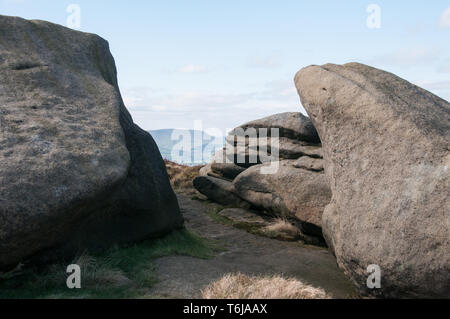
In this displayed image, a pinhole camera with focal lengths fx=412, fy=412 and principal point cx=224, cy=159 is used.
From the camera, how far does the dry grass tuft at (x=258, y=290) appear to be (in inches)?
251

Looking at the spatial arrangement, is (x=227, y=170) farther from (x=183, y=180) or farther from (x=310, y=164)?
(x=310, y=164)

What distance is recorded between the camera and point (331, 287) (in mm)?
8227

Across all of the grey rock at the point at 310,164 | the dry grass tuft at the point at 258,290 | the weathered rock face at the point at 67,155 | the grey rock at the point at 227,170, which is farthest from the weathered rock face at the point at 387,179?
the grey rock at the point at 227,170

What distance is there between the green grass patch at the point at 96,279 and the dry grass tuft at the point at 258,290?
132 centimetres

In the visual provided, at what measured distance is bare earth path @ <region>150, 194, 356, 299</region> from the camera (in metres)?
7.61

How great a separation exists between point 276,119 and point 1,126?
35.7 ft

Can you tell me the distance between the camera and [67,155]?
285 inches

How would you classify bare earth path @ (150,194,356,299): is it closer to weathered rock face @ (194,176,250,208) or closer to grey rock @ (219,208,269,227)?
grey rock @ (219,208,269,227)

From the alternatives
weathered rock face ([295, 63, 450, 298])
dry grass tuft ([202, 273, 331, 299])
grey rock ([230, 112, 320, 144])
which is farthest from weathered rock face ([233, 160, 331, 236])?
dry grass tuft ([202, 273, 331, 299])

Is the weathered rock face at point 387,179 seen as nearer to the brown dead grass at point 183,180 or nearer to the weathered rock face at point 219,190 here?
the weathered rock face at point 219,190

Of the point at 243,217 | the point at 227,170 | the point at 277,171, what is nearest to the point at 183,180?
the point at 227,170

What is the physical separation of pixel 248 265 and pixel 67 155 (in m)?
4.64

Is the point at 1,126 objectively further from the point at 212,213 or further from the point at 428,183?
the point at 212,213

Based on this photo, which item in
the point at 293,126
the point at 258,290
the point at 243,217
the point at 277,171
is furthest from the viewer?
the point at 293,126
